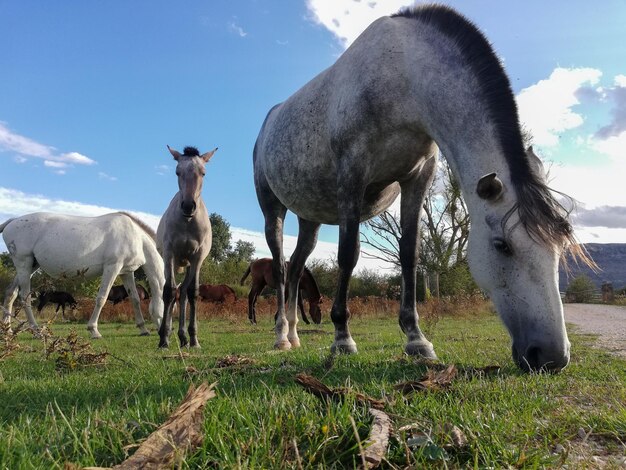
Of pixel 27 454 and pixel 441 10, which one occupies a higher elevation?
pixel 441 10

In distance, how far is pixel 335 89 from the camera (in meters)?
4.47

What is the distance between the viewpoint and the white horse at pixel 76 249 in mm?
10820

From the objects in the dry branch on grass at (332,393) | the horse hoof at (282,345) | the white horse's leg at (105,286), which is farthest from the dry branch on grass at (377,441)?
the white horse's leg at (105,286)

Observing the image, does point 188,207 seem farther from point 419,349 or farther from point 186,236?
point 419,349

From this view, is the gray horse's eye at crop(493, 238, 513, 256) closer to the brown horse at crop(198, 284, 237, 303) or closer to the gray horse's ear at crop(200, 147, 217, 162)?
the gray horse's ear at crop(200, 147, 217, 162)

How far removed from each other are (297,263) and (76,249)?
7188mm

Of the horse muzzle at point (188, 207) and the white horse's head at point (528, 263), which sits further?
the horse muzzle at point (188, 207)

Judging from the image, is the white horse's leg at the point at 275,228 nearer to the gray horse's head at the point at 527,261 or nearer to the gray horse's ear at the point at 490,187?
the gray horse's head at the point at 527,261

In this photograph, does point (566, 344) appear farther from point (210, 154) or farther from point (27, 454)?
point (210, 154)

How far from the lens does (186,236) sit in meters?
7.30

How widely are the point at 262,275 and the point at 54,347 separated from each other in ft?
44.3

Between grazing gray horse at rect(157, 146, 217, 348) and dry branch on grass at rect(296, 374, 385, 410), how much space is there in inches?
205

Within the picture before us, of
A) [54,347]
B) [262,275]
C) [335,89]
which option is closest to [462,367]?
[335,89]

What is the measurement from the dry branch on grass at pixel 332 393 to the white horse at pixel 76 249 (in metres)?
9.44
